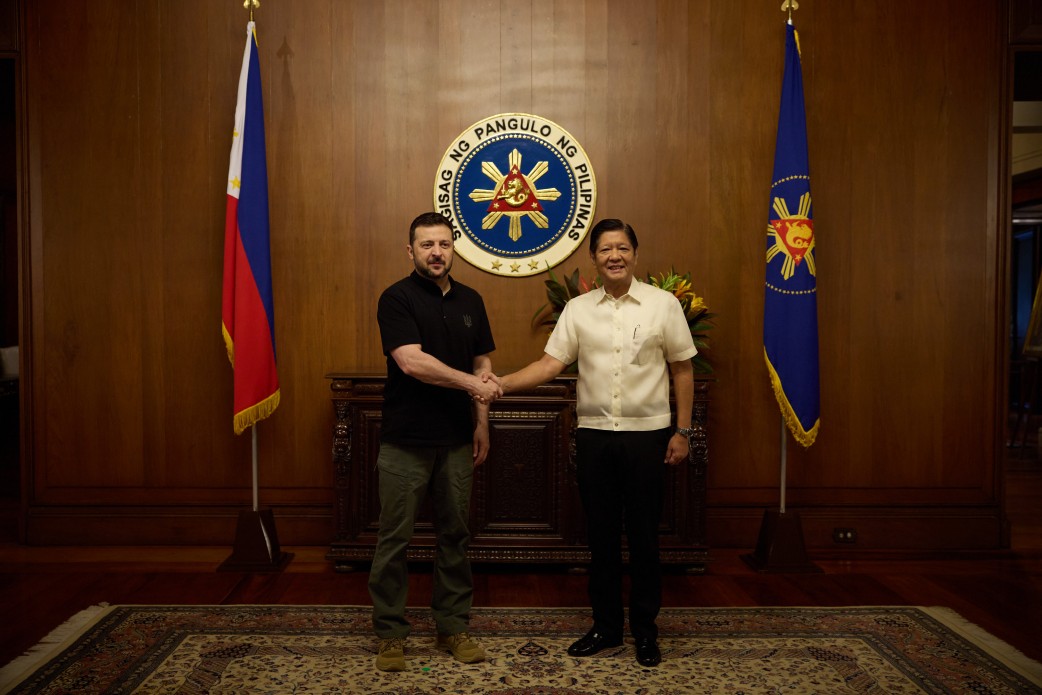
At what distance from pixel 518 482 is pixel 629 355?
1201 mm

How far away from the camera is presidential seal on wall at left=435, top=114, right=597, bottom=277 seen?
12.6 ft

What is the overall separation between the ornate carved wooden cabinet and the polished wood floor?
15 centimetres

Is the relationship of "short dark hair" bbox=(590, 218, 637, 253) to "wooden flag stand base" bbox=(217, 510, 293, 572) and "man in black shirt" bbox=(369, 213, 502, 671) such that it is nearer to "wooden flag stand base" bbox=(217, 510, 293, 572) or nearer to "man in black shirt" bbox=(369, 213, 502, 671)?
"man in black shirt" bbox=(369, 213, 502, 671)

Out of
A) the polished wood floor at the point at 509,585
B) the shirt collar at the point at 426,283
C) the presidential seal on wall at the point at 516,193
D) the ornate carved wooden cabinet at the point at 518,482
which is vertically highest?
the presidential seal on wall at the point at 516,193

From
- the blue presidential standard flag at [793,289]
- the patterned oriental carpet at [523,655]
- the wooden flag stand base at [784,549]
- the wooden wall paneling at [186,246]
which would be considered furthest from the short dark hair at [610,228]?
the wooden wall paneling at [186,246]

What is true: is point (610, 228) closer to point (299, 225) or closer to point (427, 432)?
point (427, 432)

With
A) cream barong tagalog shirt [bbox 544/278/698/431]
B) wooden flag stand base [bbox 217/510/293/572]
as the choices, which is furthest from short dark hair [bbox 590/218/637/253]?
wooden flag stand base [bbox 217/510/293/572]

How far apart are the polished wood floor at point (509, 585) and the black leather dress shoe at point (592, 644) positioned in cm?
49

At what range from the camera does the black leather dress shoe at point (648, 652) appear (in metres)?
2.46

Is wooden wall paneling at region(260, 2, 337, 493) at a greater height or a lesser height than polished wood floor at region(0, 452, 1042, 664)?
greater

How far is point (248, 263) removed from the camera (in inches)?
139

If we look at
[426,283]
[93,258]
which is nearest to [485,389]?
[426,283]

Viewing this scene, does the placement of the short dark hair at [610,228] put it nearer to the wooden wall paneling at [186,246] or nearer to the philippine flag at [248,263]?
the philippine flag at [248,263]

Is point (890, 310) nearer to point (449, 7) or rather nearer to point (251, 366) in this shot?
point (449, 7)
